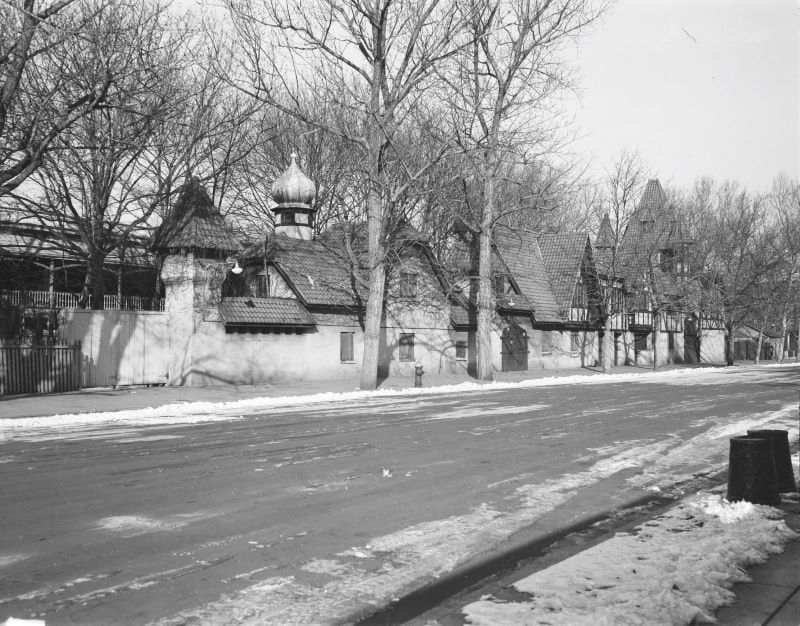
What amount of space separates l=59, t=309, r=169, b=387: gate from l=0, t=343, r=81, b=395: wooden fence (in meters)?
0.39

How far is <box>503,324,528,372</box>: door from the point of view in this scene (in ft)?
133

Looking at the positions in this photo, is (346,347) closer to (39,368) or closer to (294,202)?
(294,202)

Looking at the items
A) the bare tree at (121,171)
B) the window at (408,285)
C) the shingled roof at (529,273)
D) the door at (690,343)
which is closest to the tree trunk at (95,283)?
the bare tree at (121,171)

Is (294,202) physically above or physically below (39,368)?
above

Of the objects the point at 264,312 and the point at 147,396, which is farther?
the point at 264,312

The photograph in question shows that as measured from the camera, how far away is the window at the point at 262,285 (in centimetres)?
3158

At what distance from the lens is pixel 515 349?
4112cm

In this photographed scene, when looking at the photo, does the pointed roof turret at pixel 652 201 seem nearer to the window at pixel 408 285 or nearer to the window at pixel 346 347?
the window at pixel 408 285

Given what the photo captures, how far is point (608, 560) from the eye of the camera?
563 centimetres

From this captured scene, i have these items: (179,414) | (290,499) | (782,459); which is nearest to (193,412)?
(179,414)

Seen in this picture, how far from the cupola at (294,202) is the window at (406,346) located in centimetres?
744

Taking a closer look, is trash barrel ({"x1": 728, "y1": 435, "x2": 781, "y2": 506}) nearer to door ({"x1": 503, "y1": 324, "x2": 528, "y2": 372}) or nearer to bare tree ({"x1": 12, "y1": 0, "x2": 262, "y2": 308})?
bare tree ({"x1": 12, "y1": 0, "x2": 262, "y2": 308})

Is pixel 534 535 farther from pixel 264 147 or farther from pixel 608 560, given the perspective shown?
pixel 264 147

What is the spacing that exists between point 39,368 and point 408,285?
17.4m
